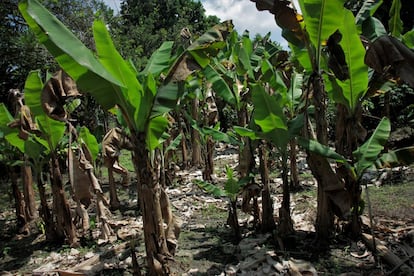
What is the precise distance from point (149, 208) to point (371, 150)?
237 cm

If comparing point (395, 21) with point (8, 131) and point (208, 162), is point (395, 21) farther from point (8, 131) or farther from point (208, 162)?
point (8, 131)

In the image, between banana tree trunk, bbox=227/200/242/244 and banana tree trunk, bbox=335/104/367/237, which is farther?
banana tree trunk, bbox=227/200/242/244

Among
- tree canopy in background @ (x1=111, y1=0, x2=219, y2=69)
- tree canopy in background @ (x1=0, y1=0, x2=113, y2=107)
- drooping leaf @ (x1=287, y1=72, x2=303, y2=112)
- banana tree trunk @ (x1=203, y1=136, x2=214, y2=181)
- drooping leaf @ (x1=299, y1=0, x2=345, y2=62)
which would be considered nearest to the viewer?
drooping leaf @ (x1=299, y1=0, x2=345, y2=62)

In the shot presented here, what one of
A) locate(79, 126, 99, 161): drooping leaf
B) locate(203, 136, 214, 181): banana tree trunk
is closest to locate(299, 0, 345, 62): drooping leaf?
locate(79, 126, 99, 161): drooping leaf

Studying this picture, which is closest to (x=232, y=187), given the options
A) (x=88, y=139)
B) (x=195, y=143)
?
(x=88, y=139)

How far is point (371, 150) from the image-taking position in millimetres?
3412

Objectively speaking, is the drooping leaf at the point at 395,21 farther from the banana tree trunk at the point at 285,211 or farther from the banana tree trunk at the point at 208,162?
the banana tree trunk at the point at 208,162

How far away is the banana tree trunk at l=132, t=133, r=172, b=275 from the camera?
3.07 meters

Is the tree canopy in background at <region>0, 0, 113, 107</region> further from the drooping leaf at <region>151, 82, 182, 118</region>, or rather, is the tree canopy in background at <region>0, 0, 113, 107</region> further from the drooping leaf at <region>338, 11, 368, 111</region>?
the drooping leaf at <region>338, 11, 368, 111</region>

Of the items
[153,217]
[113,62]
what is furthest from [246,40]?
[153,217]

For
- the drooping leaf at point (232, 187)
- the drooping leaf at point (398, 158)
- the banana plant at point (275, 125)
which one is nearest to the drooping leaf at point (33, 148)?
Result: the drooping leaf at point (232, 187)

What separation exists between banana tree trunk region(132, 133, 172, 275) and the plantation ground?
1.82ft

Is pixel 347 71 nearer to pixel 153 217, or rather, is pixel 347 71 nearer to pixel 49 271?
pixel 153 217

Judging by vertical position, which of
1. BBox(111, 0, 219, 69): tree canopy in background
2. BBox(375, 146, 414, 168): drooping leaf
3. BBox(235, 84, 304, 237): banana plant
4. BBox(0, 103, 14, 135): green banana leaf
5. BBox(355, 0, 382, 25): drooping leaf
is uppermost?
BBox(111, 0, 219, 69): tree canopy in background
